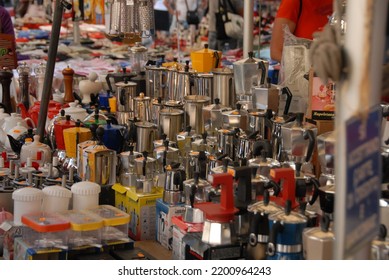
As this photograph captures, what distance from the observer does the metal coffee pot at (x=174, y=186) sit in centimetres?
317

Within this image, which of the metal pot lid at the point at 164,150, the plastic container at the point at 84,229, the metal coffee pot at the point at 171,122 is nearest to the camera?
the plastic container at the point at 84,229

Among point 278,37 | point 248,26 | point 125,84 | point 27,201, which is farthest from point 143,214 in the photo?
point 278,37

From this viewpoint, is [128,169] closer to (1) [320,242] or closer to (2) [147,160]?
(2) [147,160]

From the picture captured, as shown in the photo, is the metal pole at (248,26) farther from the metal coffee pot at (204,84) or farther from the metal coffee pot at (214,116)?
the metal coffee pot at (214,116)

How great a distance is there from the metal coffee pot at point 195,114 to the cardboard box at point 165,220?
0.62m

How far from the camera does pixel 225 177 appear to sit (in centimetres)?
273

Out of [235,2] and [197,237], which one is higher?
[235,2]

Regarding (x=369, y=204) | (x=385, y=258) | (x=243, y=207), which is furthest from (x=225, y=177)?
(x=369, y=204)

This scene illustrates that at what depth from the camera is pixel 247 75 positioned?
398 centimetres

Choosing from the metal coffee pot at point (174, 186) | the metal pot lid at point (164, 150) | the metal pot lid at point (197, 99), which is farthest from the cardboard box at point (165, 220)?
the metal pot lid at point (197, 99)

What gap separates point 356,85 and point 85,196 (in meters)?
1.45
